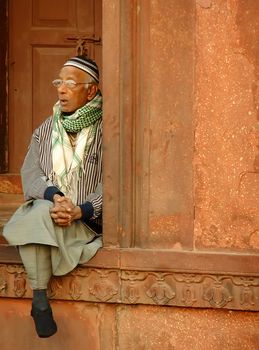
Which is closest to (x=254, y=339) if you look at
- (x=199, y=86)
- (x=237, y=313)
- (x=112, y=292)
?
(x=237, y=313)

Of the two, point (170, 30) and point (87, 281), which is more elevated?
point (170, 30)

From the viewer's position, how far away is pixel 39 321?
6.42 metres

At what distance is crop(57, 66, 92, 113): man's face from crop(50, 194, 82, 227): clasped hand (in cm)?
59

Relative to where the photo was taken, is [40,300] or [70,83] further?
[70,83]

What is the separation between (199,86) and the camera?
648cm

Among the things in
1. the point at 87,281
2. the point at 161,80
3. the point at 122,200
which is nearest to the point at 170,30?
the point at 161,80

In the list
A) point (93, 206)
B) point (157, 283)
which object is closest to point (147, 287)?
point (157, 283)

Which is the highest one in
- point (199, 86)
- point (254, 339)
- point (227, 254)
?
point (199, 86)

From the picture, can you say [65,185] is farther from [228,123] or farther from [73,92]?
[228,123]

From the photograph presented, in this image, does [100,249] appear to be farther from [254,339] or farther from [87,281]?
[254,339]

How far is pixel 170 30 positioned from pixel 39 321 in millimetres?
1800

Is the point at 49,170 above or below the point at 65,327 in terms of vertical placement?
Answer: above

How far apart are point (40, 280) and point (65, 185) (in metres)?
0.63

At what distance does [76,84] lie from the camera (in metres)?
6.78
